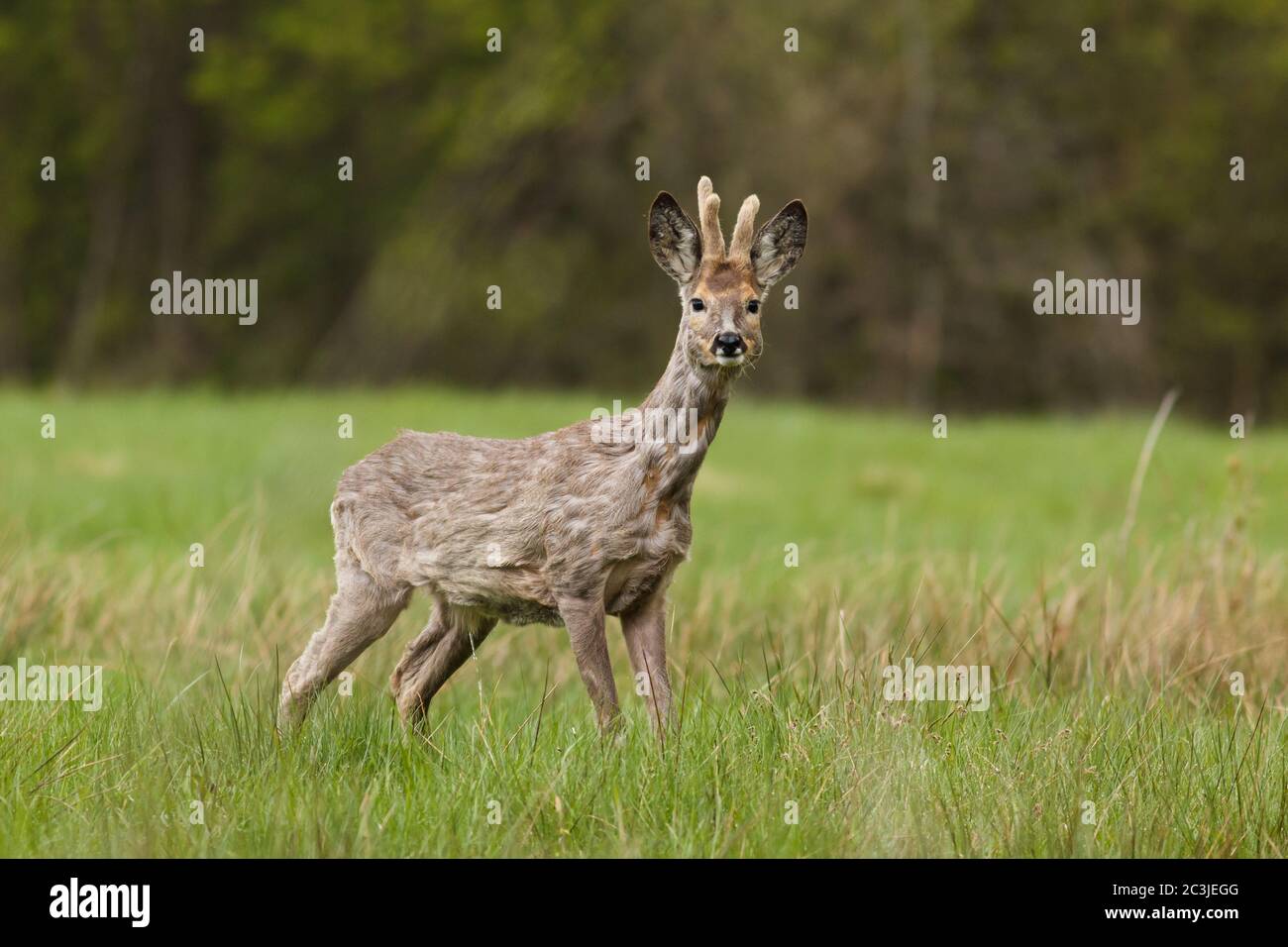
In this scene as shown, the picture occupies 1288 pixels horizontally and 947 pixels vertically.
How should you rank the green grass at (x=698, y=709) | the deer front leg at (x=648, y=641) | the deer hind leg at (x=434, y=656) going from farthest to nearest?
the deer hind leg at (x=434, y=656)
the deer front leg at (x=648, y=641)
the green grass at (x=698, y=709)

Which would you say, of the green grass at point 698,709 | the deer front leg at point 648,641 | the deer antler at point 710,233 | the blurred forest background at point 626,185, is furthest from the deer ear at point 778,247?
the blurred forest background at point 626,185

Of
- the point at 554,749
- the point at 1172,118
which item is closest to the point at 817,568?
the point at 554,749

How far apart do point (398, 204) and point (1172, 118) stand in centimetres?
1671

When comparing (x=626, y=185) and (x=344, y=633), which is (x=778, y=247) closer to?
(x=344, y=633)

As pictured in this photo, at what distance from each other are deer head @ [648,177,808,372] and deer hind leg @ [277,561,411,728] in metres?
1.43

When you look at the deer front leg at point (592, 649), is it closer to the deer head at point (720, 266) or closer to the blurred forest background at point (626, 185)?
the deer head at point (720, 266)

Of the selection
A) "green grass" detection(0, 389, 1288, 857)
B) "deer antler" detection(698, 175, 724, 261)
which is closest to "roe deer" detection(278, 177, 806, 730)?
"deer antler" detection(698, 175, 724, 261)

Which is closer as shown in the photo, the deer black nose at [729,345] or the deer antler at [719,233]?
the deer black nose at [729,345]

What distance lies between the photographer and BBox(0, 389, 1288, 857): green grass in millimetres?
5109

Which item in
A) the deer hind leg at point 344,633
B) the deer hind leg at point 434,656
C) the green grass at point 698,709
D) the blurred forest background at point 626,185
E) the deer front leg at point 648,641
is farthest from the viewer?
the blurred forest background at point 626,185

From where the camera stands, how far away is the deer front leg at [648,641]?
19.0 ft

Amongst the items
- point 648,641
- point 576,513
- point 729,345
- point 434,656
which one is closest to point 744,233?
point 729,345

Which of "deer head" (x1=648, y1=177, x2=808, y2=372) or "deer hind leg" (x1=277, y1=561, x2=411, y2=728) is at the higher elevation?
"deer head" (x1=648, y1=177, x2=808, y2=372)

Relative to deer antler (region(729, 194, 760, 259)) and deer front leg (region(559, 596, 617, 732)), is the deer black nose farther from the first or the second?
deer front leg (region(559, 596, 617, 732))
